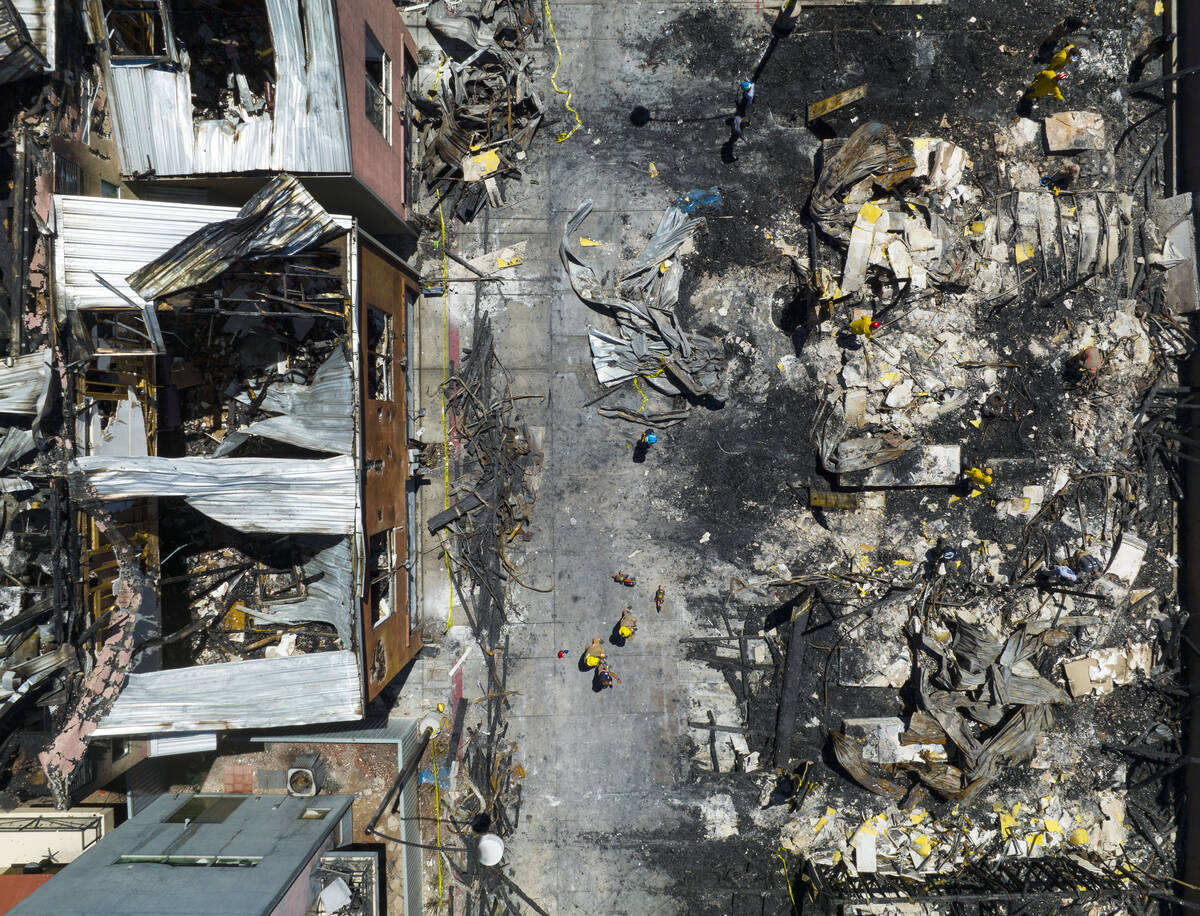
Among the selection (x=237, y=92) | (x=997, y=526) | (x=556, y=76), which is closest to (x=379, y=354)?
(x=237, y=92)

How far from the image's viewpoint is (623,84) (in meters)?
13.1

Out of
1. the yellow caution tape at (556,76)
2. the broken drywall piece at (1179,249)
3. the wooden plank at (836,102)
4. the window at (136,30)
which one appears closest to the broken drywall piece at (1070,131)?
the broken drywall piece at (1179,249)

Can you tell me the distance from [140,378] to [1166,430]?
19611 millimetres

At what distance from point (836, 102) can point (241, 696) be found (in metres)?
15.5

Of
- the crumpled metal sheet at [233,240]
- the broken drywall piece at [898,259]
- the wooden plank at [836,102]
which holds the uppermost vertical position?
the wooden plank at [836,102]

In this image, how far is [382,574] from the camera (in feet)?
37.0

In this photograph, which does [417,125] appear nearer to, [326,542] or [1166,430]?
[326,542]

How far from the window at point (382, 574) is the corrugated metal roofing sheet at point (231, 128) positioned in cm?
617

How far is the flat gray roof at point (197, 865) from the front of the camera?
873cm

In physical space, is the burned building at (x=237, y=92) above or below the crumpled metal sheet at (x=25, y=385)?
above

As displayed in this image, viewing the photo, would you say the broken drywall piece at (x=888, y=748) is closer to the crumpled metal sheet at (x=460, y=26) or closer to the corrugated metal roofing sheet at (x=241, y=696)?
the corrugated metal roofing sheet at (x=241, y=696)

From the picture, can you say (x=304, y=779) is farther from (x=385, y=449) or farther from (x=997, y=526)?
(x=997, y=526)

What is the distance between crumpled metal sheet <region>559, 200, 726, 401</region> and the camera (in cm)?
1298

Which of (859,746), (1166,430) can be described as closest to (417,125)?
(859,746)
